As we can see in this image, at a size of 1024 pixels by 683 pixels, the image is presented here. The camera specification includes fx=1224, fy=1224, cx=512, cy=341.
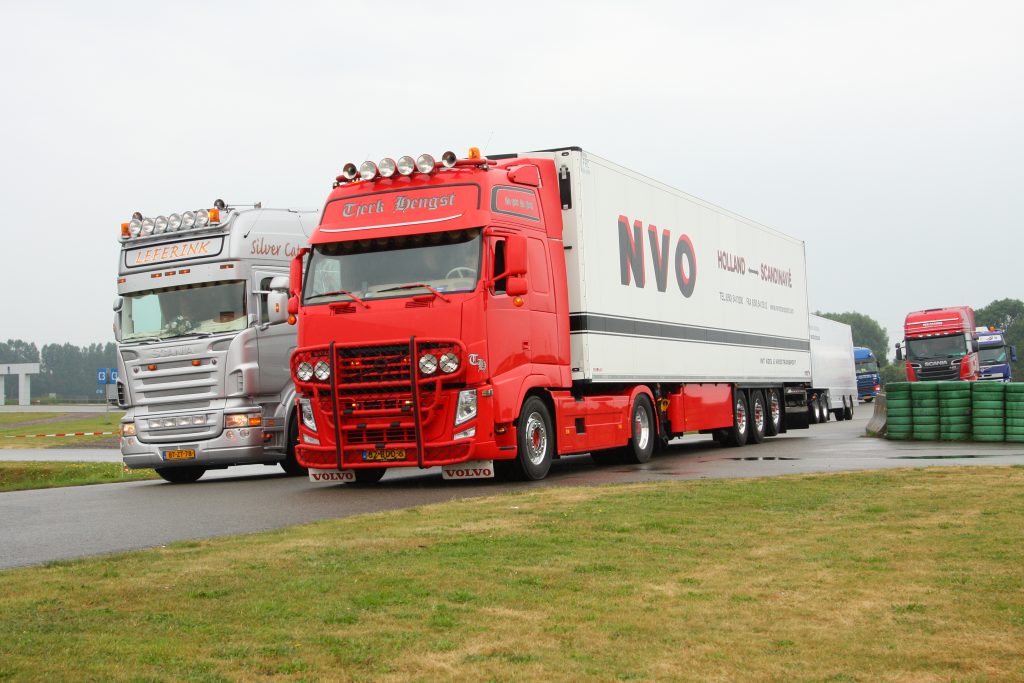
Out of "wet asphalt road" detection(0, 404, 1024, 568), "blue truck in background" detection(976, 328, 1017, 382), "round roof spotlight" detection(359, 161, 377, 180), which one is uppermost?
"round roof spotlight" detection(359, 161, 377, 180)

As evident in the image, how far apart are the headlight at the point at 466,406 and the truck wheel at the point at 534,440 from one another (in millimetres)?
981

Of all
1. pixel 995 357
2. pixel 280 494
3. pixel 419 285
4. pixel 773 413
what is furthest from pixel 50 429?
pixel 419 285

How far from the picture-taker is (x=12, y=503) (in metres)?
15.4

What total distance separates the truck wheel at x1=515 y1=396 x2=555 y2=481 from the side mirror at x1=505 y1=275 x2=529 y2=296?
1.72 meters

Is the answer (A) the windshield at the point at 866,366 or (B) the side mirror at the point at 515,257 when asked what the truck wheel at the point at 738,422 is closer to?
(B) the side mirror at the point at 515,257

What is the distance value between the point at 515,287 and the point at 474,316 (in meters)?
0.59

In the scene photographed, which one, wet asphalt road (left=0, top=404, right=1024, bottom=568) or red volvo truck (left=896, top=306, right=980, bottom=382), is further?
red volvo truck (left=896, top=306, right=980, bottom=382)

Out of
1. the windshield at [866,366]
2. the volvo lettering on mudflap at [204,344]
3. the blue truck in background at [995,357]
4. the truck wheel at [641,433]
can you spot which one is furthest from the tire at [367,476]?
the windshield at [866,366]

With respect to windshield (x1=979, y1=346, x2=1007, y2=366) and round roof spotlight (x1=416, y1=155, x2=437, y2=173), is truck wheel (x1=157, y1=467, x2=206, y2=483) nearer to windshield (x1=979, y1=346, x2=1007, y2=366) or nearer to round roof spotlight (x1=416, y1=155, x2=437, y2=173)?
round roof spotlight (x1=416, y1=155, x2=437, y2=173)

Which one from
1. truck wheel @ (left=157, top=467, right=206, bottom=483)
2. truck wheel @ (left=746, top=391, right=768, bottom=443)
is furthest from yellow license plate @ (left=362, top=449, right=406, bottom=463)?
truck wheel @ (left=746, top=391, right=768, bottom=443)

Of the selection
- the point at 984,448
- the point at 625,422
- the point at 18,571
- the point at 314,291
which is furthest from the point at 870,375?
the point at 18,571

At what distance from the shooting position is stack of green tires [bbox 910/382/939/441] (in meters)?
24.2

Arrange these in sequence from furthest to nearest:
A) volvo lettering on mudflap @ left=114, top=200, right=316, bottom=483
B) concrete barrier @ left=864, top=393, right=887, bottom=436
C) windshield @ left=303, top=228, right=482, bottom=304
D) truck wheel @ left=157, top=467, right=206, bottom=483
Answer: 1. concrete barrier @ left=864, top=393, right=887, bottom=436
2. truck wheel @ left=157, top=467, right=206, bottom=483
3. volvo lettering on mudflap @ left=114, top=200, right=316, bottom=483
4. windshield @ left=303, top=228, right=482, bottom=304

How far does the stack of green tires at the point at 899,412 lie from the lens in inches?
968
